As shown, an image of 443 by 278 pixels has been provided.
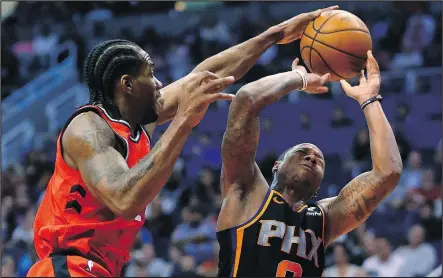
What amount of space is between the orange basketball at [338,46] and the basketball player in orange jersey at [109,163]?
1.23 m

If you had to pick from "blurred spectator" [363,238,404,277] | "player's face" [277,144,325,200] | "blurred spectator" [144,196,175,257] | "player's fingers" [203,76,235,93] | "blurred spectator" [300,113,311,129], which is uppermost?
"player's fingers" [203,76,235,93]

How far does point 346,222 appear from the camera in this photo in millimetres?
4348

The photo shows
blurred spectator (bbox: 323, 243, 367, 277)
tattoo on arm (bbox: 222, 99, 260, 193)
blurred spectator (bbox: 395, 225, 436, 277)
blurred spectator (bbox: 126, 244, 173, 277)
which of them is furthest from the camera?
blurred spectator (bbox: 126, 244, 173, 277)

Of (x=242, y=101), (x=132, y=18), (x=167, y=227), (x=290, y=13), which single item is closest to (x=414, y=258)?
(x=167, y=227)

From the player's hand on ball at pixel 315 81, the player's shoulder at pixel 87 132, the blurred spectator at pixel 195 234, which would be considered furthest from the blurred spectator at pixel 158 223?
the player's shoulder at pixel 87 132

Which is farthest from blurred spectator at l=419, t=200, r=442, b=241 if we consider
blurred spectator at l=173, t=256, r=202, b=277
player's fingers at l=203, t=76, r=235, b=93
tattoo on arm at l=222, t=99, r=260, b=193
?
player's fingers at l=203, t=76, r=235, b=93

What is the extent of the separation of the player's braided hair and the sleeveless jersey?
94cm

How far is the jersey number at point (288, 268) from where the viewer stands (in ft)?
13.0

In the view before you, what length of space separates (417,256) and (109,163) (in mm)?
5454

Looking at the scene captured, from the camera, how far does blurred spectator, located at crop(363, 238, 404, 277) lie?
7996 mm

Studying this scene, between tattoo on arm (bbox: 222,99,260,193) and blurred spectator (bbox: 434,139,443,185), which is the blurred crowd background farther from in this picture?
tattoo on arm (bbox: 222,99,260,193)

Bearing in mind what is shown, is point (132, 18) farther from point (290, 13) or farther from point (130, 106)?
point (130, 106)

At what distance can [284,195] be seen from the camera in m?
4.32

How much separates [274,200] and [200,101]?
1.03m
